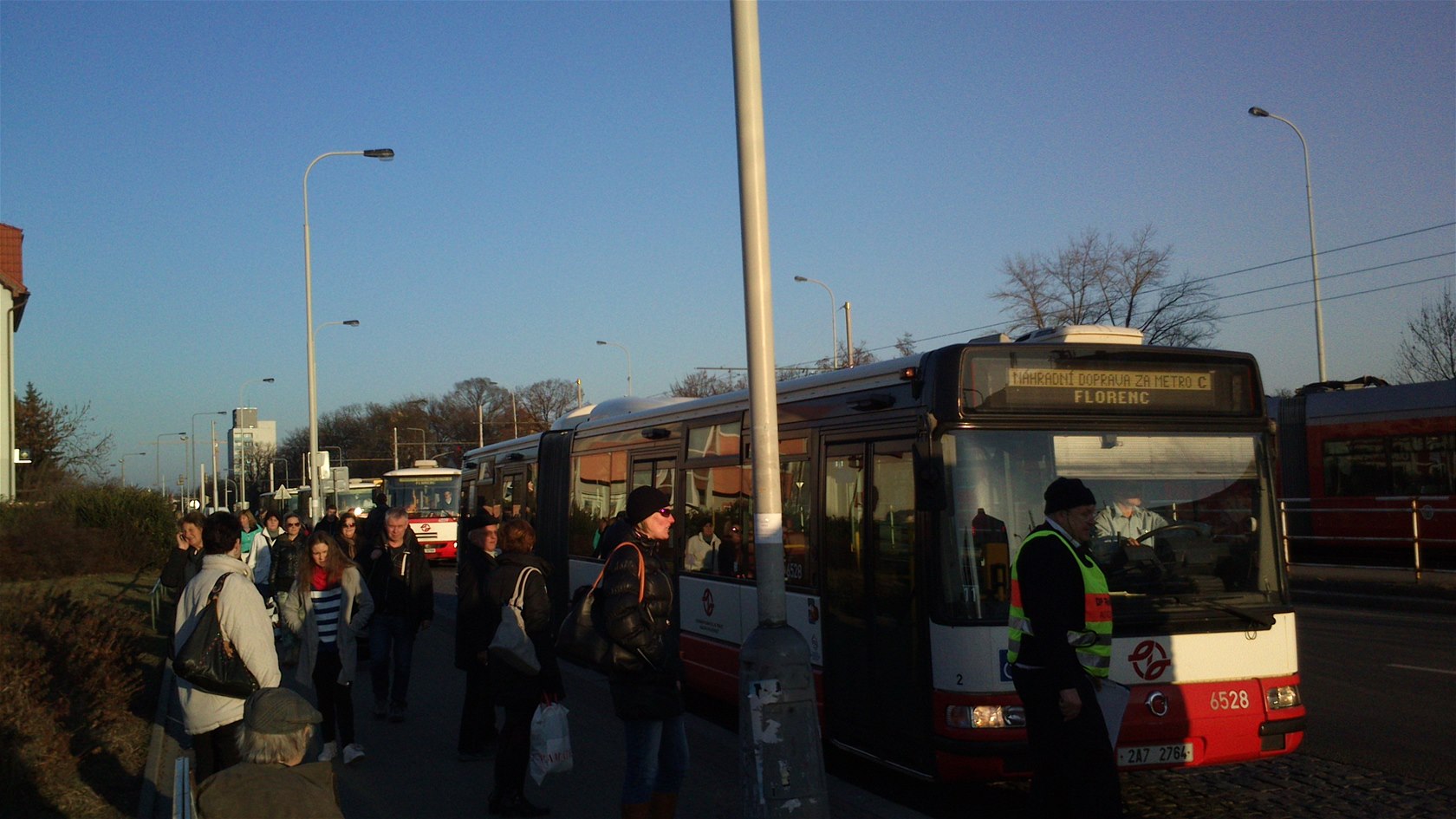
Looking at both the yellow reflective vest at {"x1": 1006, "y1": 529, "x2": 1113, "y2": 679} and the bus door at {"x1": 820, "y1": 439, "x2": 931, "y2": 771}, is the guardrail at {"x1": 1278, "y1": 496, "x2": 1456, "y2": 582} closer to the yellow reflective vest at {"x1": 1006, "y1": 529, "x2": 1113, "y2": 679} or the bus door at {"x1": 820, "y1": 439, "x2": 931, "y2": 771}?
the bus door at {"x1": 820, "y1": 439, "x2": 931, "y2": 771}

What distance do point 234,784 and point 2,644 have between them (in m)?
6.67

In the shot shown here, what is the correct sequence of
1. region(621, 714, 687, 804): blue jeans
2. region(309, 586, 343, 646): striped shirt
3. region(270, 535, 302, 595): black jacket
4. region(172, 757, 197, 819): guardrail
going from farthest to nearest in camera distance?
region(270, 535, 302, 595): black jacket → region(309, 586, 343, 646): striped shirt → region(621, 714, 687, 804): blue jeans → region(172, 757, 197, 819): guardrail

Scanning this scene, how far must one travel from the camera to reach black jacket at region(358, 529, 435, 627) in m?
10.1

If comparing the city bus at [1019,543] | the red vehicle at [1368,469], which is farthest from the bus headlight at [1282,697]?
the red vehicle at [1368,469]

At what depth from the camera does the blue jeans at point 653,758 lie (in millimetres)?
5891

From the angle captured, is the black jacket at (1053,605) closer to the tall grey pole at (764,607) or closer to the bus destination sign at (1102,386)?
the tall grey pole at (764,607)

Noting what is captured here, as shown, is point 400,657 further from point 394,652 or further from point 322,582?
point 322,582

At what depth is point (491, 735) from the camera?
894 cm

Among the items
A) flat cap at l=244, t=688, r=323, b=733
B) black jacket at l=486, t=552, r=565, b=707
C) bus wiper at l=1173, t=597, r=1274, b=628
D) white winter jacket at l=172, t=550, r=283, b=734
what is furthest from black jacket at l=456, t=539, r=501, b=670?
bus wiper at l=1173, t=597, r=1274, b=628

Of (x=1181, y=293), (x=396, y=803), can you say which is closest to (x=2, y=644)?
(x=396, y=803)

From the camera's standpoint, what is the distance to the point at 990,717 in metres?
6.79

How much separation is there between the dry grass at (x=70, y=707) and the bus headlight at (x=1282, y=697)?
6942 mm

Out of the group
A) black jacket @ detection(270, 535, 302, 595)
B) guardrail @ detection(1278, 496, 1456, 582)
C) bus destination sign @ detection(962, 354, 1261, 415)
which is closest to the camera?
bus destination sign @ detection(962, 354, 1261, 415)

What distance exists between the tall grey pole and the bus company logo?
1.94 m
